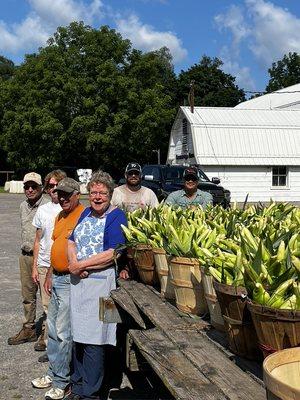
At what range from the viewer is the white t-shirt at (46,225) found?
5.52m

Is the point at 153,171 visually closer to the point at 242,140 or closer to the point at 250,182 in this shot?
the point at 250,182

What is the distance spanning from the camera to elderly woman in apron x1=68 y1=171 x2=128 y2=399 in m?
4.38

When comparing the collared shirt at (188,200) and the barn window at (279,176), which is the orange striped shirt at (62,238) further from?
the barn window at (279,176)

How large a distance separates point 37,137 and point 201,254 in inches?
1452

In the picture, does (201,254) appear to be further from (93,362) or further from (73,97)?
(73,97)

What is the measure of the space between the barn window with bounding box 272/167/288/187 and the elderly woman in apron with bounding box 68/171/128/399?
86.2ft

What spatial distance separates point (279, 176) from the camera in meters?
30.0

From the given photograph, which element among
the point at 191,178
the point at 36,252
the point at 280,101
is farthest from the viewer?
the point at 280,101

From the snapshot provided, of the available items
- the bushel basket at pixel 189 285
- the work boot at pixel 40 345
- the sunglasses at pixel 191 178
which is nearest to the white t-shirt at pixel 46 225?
the work boot at pixel 40 345

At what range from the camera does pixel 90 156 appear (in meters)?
40.7

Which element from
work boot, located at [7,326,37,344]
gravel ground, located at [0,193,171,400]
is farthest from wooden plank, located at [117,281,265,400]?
work boot, located at [7,326,37,344]

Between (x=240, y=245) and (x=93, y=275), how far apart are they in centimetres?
150

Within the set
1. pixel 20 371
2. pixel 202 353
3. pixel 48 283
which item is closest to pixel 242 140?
pixel 48 283

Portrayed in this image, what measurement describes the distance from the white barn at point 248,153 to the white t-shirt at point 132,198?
22.0 metres
